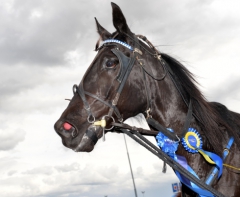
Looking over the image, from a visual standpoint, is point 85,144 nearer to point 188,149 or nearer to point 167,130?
point 167,130

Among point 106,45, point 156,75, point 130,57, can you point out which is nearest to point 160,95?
point 156,75

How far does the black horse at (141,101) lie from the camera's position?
535 cm

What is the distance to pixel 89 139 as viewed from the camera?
17.4 feet

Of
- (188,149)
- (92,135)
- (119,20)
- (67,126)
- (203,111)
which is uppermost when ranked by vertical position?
(119,20)

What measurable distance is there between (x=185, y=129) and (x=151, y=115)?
21.6 inches

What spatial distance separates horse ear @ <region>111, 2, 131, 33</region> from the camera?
5637mm

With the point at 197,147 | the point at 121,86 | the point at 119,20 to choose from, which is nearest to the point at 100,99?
the point at 121,86

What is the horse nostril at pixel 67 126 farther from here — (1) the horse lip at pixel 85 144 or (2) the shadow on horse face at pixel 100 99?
(1) the horse lip at pixel 85 144

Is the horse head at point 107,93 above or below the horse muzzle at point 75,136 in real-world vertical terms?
above

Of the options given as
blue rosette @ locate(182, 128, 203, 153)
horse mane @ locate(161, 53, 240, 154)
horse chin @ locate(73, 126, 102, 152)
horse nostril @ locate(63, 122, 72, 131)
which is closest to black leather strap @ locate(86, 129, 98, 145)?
horse chin @ locate(73, 126, 102, 152)

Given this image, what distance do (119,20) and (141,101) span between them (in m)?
1.28

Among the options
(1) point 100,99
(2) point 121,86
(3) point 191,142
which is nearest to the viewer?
(1) point 100,99

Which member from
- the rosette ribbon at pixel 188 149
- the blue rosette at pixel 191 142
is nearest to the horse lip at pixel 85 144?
the rosette ribbon at pixel 188 149

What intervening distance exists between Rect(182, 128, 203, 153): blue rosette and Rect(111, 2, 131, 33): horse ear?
1.86 metres
